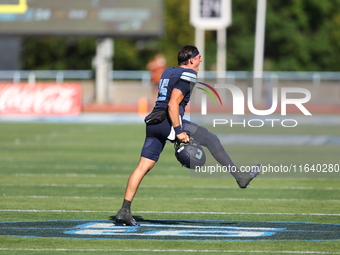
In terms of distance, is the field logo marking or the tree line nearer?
the field logo marking

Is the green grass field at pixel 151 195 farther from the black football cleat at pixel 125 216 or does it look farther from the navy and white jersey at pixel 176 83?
the navy and white jersey at pixel 176 83

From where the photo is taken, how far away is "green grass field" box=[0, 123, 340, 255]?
257 inches

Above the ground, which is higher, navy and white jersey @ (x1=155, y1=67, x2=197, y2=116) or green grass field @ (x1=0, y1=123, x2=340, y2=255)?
navy and white jersey @ (x1=155, y1=67, x2=197, y2=116)

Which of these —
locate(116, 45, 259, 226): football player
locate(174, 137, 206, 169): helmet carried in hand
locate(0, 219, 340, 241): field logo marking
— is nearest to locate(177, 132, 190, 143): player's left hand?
locate(116, 45, 259, 226): football player

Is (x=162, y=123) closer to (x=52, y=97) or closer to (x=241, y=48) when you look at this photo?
(x=52, y=97)

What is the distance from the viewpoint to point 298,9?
5672cm

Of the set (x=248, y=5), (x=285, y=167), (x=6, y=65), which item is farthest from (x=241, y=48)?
(x=285, y=167)

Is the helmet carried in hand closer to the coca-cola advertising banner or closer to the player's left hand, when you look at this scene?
the player's left hand

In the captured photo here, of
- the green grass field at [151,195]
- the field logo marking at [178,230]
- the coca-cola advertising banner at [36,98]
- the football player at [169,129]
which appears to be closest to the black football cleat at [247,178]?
the football player at [169,129]

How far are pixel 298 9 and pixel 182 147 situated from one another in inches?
2005

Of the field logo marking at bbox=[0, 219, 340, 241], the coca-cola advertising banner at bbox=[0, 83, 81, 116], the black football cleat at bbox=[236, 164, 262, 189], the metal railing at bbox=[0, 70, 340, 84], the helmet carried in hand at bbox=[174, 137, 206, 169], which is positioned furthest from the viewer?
the metal railing at bbox=[0, 70, 340, 84]

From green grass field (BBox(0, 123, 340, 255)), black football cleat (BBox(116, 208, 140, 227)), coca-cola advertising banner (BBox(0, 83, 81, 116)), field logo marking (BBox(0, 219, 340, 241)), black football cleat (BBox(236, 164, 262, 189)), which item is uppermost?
black football cleat (BBox(236, 164, 262, 189))

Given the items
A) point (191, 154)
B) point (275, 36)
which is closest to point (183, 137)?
point (191, 154)

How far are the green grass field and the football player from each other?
683mm
